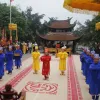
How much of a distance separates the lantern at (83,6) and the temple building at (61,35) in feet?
73.1

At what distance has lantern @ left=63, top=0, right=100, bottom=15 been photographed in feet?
29.3

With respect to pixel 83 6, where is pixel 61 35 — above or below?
below

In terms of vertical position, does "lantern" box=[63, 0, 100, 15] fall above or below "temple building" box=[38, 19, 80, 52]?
above

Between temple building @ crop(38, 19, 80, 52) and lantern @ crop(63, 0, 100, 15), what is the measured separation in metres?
22.3

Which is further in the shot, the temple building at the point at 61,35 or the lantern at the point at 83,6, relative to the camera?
the temple building at the point at 61,35

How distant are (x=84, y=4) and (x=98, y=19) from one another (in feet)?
76.4

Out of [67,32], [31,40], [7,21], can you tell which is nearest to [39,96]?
[7,21]

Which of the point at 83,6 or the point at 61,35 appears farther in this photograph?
the point at 61,35

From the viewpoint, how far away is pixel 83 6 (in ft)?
31.0

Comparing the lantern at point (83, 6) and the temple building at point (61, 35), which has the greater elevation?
the lantern at point (83, 6)

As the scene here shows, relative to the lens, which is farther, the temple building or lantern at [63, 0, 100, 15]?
the temple building

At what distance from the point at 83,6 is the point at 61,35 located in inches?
937

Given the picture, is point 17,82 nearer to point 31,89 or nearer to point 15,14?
point 31,89

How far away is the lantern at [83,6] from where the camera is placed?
8.95 m
